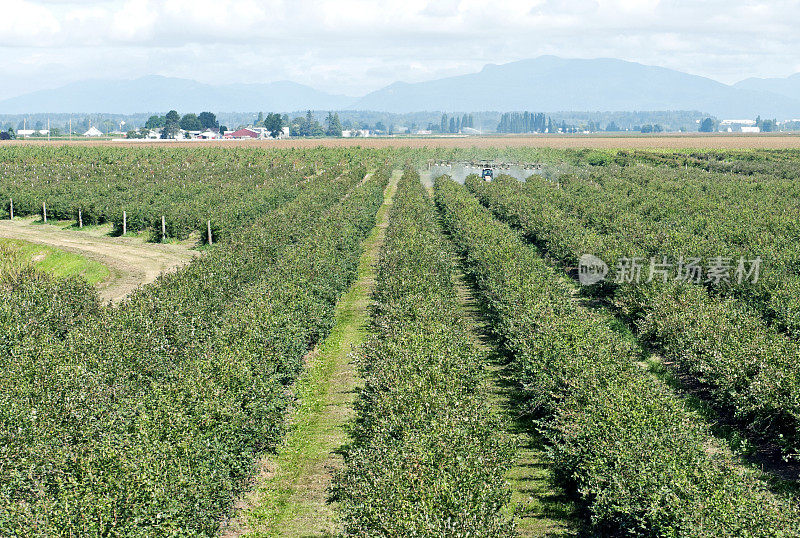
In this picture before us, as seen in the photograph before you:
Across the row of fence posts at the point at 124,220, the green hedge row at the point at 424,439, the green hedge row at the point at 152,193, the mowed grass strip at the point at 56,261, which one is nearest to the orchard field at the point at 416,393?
the green hedge row at the point at 424,439

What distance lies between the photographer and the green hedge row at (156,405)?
46.0 feet

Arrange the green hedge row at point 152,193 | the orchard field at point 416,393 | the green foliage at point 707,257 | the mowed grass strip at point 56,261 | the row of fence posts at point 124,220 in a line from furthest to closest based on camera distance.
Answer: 1. the green hedge row at point 152,193
2. the row of fence posts at point 124,220
3. the mowed grass strip at point 56,261
4. the green foliage at point 707,257
5. the orchard field at point 416,393

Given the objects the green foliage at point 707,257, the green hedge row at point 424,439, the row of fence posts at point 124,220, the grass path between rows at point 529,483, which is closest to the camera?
the green hedge row at point 424,439

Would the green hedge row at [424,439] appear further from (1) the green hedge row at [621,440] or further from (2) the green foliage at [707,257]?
(2) the green foliage at [707,257]

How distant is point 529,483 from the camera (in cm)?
→ 1936

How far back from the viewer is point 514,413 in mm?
23500

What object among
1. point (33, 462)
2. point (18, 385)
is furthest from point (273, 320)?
point (33, 462)

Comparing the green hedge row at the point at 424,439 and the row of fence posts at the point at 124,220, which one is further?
the row of fence posts at the point at 124,220

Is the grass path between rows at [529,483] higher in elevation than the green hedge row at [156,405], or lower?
lower

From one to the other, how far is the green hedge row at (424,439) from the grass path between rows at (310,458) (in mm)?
1108

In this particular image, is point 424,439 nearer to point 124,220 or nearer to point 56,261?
point 56,261

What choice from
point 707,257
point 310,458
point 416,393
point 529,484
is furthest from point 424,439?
point 707,257

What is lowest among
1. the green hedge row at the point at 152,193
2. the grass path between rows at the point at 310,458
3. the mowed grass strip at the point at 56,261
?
the grass path between rows at the point at 310,458

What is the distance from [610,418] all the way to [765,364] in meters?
6.59
